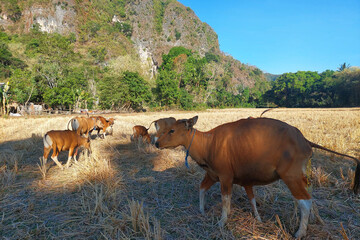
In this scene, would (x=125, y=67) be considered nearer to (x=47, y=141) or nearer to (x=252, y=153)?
(x=47, y=141)

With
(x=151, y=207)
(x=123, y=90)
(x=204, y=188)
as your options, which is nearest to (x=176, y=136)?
(x=204, y=188)

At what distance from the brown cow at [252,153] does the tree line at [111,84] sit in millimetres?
37806

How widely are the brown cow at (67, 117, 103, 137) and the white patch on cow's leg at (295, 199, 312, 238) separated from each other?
9904mm

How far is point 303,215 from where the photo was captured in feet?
9.05

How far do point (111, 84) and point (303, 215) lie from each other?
41291mm

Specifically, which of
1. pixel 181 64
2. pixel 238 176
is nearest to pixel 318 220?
pixel 238 176

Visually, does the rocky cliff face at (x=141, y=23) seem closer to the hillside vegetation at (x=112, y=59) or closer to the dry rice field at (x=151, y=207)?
the hillside vegetation at (x=112, y=59)

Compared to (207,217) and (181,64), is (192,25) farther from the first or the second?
(207,217)

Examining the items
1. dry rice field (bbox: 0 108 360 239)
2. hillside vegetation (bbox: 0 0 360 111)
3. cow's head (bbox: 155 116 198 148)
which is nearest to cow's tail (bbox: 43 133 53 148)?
dry rice field (bbox: 0 108 360 239)

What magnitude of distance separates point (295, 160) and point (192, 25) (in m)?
194

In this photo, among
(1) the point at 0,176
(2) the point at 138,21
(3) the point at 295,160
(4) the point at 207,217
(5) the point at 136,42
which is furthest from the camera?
(2) the point at 138,21

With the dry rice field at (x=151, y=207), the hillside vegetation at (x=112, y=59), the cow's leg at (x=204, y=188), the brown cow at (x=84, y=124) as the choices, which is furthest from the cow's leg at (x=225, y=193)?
the hillside vegetation at (x=112, y=59)

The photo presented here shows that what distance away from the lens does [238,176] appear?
309 centimetres

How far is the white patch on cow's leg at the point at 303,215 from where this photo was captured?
2725 mm
